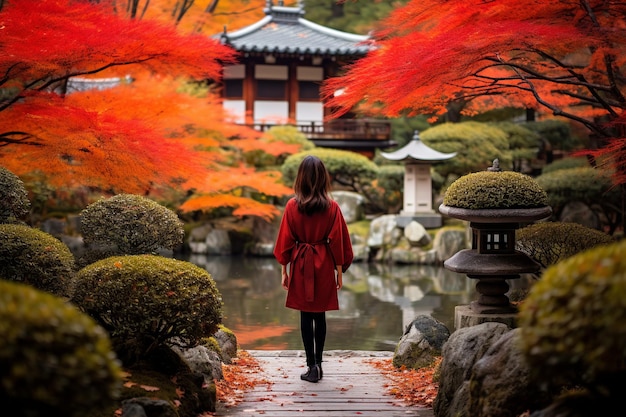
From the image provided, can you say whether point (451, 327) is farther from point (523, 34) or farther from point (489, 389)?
point (489, 389)

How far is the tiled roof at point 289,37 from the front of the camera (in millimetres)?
24078

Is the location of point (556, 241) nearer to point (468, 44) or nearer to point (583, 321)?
point (468, 44)

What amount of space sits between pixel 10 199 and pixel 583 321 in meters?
5.20

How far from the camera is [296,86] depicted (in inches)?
997

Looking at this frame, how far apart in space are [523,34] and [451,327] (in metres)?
4.78

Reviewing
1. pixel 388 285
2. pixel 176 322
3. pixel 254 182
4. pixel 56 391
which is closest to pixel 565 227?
pixel 176 322

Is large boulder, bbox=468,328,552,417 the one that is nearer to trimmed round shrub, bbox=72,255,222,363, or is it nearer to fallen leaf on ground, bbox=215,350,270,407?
trimmed round shrub, bbox=72,255,222,363

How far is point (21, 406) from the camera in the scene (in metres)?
2.63

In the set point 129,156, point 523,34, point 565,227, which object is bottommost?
point 565,227

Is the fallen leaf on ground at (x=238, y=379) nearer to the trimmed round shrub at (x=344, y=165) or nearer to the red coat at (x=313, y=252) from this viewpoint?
the red coat at (x=313, y=252)

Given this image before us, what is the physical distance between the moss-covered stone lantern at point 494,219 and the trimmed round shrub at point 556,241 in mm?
509

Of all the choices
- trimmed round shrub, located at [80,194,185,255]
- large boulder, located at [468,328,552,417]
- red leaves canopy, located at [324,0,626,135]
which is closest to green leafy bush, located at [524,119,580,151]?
red leaves canopy, located at [324,0,626,135]

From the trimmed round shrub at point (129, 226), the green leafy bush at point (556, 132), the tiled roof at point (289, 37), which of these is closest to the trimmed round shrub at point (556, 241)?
the trimmed round shrub at point (129, 226)

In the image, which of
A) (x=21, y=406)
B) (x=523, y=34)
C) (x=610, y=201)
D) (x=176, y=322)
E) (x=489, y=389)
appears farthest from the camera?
(x=610, y=201)
